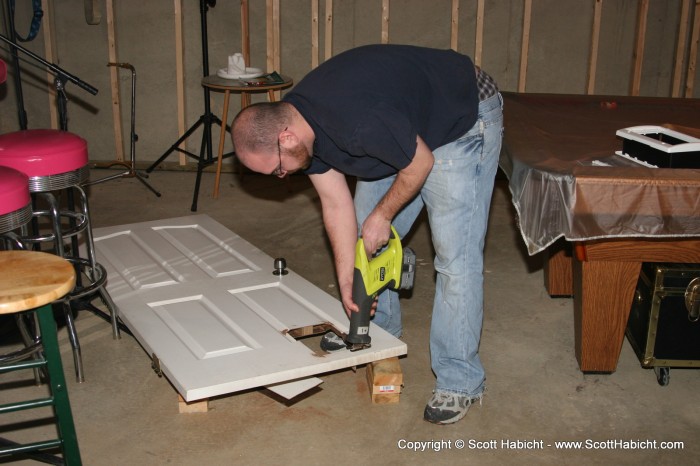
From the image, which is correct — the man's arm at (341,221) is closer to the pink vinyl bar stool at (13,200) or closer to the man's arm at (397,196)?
the man's arm at (397,196)

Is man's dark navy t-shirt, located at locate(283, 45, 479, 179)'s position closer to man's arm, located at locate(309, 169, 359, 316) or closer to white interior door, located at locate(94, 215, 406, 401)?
man's arm, located at locate(309, 169, 359, 316)

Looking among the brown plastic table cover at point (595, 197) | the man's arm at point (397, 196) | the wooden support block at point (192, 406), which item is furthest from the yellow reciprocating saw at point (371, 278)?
the wooden support block at point (192, 406)

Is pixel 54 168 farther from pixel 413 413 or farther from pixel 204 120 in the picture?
pixel 204 120

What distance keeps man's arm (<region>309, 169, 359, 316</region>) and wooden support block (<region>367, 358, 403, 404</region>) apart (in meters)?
0.27

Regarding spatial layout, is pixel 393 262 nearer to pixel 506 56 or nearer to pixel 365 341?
pixel 365 341

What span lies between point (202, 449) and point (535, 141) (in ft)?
5.53

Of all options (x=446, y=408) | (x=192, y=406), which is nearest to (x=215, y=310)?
(x=192, y=406)

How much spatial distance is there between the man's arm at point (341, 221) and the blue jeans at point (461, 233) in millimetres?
174

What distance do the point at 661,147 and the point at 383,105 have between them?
42.3 inches

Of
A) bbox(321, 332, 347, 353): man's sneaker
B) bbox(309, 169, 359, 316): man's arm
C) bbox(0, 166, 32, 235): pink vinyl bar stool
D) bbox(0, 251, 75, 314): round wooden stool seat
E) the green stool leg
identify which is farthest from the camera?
bbox(321, 332, 347, 353): man's sneaker

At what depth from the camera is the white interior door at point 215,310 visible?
2.63 metres

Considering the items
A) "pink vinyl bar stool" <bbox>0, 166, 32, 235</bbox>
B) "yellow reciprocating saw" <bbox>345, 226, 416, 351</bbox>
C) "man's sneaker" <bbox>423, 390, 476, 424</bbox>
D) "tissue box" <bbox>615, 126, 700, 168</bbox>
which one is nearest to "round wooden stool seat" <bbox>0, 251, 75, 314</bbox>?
"pink vinyl bar stool" <bbox>0, 166, 32, 235</bbox>

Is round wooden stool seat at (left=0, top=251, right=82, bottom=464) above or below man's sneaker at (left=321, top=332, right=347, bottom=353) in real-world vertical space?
above

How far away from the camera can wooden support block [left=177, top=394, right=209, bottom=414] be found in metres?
2.71
